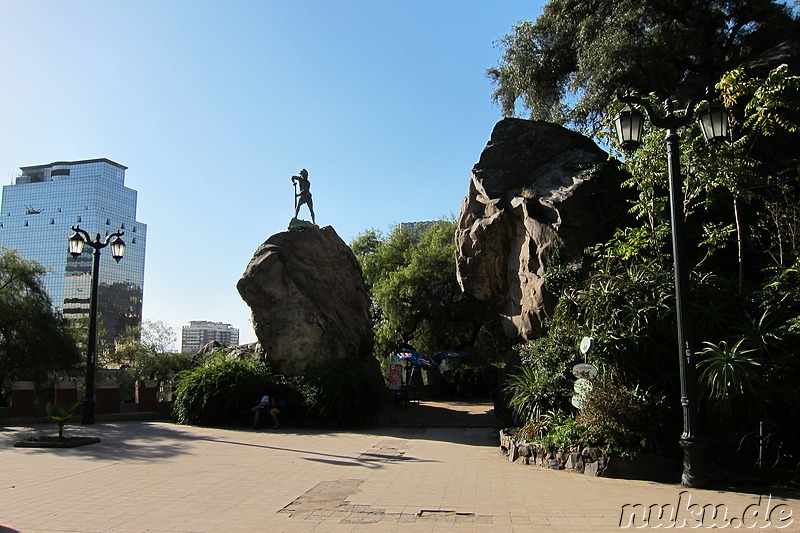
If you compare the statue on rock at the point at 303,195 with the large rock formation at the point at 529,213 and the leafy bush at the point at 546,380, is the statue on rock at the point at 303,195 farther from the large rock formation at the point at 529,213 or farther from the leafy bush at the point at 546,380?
the leafy bush at the point at 546,380

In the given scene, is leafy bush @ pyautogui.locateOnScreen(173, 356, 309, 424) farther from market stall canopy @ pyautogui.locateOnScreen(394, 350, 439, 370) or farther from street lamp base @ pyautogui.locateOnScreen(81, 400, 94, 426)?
market stall canopy @ pyautogui.locateOnScreen(394, 350, 439, 370)

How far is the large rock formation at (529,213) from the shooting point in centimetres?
1558

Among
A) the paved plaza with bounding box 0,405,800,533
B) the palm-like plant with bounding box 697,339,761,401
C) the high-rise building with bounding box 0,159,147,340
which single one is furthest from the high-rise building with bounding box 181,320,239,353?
the palm-like plant with bounding box 697,339,761,401

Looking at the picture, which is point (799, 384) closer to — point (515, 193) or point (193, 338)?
point (515, 193)

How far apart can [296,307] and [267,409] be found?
144 inches

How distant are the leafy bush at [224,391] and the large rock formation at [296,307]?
1056 mm

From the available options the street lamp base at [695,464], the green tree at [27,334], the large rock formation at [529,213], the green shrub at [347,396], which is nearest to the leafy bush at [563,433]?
the street lamp base at [695,464]

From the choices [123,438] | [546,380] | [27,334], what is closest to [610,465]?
[546,380]

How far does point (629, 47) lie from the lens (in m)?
18.2

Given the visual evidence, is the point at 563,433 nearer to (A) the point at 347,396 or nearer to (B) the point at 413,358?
(A) the point at 347,396

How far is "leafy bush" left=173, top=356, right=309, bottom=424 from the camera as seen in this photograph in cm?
1636

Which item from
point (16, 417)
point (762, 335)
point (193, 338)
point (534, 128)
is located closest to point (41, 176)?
point (16, 417)

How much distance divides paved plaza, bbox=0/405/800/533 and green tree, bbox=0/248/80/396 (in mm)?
9469

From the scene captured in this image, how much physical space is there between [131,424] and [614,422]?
13710 millimetres
